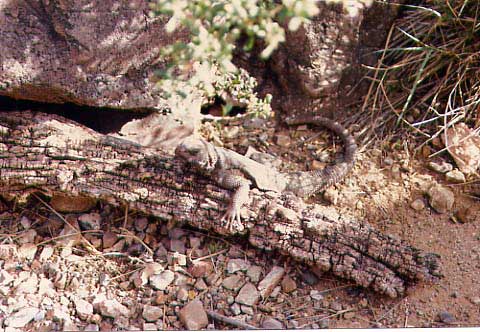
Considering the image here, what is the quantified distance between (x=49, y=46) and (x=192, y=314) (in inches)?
46.0

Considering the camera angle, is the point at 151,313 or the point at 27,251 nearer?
the point at 151,313

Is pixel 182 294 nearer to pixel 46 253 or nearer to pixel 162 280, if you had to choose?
pixel 162 280

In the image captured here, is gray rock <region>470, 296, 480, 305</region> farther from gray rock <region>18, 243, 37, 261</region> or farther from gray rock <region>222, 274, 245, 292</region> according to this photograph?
gray rock <region>18, 243, 37, 261</region>

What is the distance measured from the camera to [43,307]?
2.10 m

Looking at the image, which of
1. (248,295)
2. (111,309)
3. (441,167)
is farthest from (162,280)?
(441,167)

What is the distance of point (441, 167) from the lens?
2518 mm

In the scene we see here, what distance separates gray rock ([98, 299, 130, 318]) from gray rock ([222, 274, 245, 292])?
14.8 inches

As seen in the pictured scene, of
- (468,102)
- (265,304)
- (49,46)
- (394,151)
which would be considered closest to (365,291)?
(265,304)

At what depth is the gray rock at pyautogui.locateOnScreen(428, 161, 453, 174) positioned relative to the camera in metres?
2.51

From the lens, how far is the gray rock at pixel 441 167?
251cm

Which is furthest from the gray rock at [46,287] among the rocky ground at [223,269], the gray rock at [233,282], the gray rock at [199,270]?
the gray rock at [233,282]

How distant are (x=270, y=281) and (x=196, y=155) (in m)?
0.57

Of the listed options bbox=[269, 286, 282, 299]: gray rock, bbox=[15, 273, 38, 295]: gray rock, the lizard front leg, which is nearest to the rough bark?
the lizard front leg

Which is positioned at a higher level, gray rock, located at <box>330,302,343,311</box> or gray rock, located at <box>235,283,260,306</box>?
gray rock, located at <box>330,302,343,311</box>
